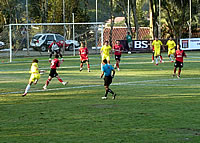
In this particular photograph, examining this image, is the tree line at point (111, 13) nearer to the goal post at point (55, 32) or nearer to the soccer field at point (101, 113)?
the goal post at point (55, 32)

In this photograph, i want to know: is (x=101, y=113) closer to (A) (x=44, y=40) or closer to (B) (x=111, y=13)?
(A) (x=44, y=40)

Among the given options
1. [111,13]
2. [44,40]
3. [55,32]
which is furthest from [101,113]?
[111,13]

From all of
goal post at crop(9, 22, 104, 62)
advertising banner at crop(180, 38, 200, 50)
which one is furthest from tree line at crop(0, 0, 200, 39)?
advertising banner at crop(180, 38, 200, 50)

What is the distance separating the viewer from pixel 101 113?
1435 centimetres

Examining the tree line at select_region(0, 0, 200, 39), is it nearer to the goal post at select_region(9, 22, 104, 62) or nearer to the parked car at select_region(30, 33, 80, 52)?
the goal post at select_region(9, 22, 104, 62)

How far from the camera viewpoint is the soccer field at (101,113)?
11094 millimetres

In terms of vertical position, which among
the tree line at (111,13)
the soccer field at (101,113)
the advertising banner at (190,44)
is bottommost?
the soccer field at (101,113)

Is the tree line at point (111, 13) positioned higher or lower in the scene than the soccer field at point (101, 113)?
higher

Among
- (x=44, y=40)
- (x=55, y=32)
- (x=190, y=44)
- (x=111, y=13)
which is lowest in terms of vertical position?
(x=190, y=44)

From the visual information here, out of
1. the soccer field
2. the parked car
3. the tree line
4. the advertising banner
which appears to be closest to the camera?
the soccer field

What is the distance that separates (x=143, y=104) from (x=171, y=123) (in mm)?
3554

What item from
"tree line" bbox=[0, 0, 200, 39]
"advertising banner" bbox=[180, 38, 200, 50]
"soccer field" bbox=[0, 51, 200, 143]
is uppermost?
"tree line" bbox=[0, 0, 200, 39]

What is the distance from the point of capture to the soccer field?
1109 centimetres

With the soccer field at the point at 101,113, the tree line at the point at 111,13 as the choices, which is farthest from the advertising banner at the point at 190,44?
the soccer field at the point at 101,113
